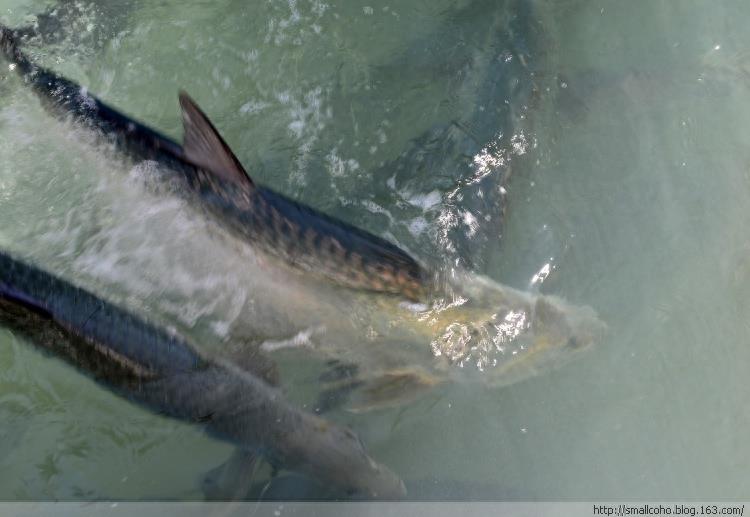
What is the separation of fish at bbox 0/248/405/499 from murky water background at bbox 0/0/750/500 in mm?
130

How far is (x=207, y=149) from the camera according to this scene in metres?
2.72

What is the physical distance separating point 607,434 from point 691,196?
4.55ft

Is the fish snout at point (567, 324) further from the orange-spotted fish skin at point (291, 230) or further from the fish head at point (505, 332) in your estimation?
the orange-spotted fish skin at point (291, 230)

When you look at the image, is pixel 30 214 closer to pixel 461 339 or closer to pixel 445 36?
pixel 461 339

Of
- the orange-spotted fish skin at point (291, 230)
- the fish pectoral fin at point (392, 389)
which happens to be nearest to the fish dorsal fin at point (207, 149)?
the orange-spotted fish skin at point (291, 230)

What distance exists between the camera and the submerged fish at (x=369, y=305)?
9.36 feet

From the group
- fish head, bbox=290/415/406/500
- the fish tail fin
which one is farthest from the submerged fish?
the fish tail fin

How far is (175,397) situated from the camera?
2605 mm

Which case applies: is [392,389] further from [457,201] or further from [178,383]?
[457,201]

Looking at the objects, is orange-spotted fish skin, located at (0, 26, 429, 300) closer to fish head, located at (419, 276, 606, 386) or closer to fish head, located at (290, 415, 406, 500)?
A: fish head, located at (419, 276, 606, 386)

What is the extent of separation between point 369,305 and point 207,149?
97cm

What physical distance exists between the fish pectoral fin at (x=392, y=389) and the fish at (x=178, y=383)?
0.18 meters

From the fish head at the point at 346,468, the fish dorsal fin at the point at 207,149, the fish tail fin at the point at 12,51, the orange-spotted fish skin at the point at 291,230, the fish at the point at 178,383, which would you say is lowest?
the fish head at the point at 346,468

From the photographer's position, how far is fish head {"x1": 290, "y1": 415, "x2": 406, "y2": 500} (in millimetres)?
2598
